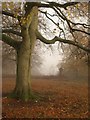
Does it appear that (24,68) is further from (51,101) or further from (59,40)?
(59,40)

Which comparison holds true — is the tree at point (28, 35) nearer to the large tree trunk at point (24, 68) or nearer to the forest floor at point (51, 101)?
the large tree trunk at point (24, 68)

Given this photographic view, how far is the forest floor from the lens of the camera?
11.1 meters

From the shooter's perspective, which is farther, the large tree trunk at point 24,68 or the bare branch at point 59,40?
the bare branch at point 59,40

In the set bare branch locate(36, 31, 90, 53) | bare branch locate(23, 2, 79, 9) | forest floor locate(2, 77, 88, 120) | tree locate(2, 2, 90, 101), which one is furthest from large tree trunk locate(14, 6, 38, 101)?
bare branch locate(23, 2, 79, 9)

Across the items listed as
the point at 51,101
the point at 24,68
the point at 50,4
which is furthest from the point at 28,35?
the point at 51,101

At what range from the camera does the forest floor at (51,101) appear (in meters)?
11.1

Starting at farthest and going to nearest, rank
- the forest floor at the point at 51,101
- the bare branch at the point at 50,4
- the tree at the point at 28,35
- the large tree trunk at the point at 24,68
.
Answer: the large tree trunk at the point at 24,68 → the tree at the point at 28,35 → the bare branch at the point at 50,4 → the forest floor at the point at 51,101

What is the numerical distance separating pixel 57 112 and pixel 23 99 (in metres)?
2.73

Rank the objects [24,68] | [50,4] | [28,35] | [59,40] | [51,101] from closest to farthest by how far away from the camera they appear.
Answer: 1. [50,4]
2. [51,101]
3. [24,68]
4. [28,35]
5. [59,40]

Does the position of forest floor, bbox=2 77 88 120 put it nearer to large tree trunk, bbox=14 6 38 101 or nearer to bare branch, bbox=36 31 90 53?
large tree trunk, bbox=14 6 38 101

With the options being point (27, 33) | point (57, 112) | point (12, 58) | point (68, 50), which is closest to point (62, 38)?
point (68, 50)

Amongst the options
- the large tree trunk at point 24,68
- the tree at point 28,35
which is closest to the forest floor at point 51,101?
the large tree trunk at point 24,68

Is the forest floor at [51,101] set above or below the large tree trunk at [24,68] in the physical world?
below

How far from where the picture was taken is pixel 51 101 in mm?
13617
